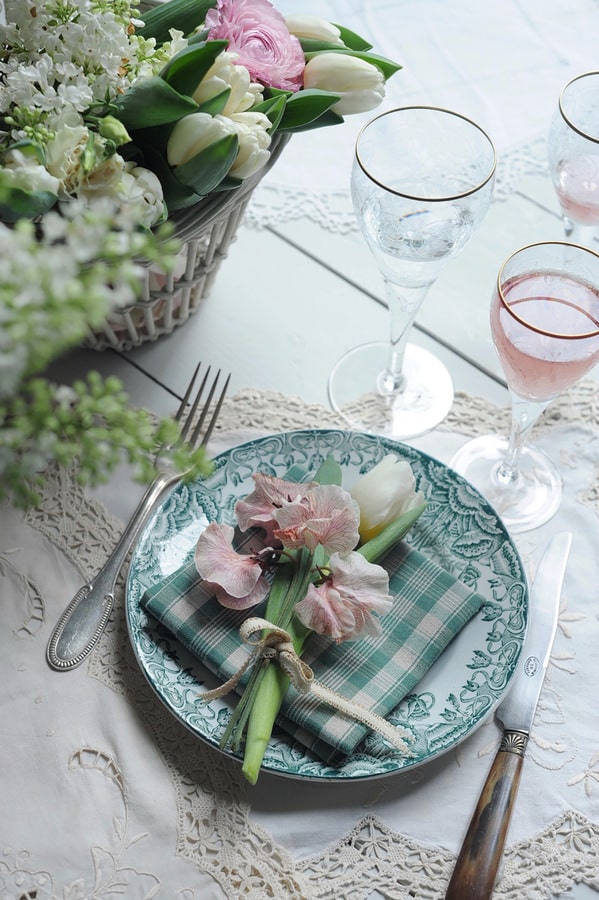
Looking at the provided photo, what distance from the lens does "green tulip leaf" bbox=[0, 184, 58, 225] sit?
0.69 meters

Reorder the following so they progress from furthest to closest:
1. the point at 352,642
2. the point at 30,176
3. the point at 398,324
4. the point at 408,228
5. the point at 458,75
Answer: the point at 458,75 → the point at 398,324 → the point at 408,228 → the point at 352,642 → the point at 30,176

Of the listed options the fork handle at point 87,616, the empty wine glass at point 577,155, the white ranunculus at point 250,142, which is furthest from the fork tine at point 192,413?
the empty wine glass at point 577,155

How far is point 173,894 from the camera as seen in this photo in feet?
2.27

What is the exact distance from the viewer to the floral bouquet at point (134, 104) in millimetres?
715

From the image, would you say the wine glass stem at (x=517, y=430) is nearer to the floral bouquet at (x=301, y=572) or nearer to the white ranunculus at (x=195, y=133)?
the floral bouquet at (x=301, y=572)

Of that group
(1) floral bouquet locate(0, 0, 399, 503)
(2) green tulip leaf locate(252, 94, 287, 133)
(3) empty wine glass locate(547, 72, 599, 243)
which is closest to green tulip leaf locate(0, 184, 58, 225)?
(1) floral bouquet locate(0, 0, 399, 503)

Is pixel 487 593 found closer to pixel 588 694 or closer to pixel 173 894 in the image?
pixel 588 694

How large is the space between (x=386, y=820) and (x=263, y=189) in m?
0.85

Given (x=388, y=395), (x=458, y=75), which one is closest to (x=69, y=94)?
(x=388, y=395)

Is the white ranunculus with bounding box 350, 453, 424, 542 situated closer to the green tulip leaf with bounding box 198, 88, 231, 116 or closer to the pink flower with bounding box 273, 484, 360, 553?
the pink flower with bounding box 273, 484, 360, 553

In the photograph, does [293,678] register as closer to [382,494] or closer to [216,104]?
[382,494]

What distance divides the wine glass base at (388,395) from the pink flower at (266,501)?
0.23m

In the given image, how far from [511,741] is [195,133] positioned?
59 cm

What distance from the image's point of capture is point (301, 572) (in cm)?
78
